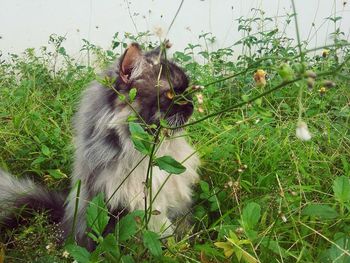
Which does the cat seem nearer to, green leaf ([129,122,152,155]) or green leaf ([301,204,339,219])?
green leaf ([129,122,152,155])

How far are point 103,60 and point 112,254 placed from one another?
2337 mm

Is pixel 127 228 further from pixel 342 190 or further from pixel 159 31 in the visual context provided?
pixel 342 190

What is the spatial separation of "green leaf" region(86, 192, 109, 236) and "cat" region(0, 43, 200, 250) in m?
0.43

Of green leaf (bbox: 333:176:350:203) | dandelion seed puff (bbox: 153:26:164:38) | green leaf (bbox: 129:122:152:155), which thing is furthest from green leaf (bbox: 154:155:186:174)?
green leaf (bbox: 333:176:350:203)

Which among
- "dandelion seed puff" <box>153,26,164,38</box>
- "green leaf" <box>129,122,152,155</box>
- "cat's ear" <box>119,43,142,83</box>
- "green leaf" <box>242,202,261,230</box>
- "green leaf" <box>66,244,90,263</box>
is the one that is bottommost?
"green leaf" <box>66,244,90,263</box>

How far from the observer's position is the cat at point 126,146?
5.63 ft

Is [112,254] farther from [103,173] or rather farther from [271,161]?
[271,161]

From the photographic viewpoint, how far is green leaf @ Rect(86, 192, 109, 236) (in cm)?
116

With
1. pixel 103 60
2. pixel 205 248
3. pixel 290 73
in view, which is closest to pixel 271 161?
pixel 205 248

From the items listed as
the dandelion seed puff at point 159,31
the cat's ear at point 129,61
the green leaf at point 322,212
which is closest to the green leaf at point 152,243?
the green leaf at point 322,212

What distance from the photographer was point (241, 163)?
176cm

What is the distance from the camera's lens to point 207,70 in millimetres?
3092

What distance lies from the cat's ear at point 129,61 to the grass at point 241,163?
0.33m

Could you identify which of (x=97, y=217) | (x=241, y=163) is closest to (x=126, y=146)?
(x=241, y=163)
